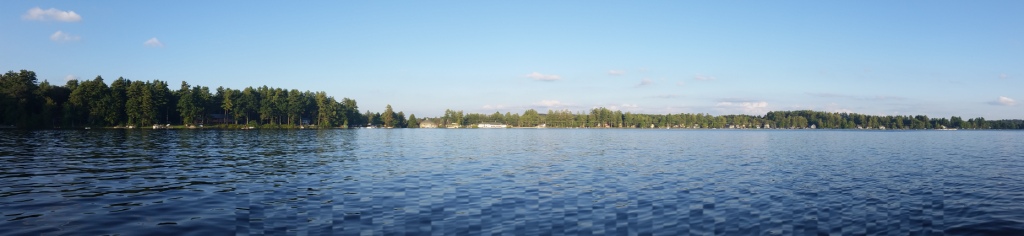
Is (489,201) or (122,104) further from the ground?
(122,104)

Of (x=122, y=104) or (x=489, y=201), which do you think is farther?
(x=122, y=104)

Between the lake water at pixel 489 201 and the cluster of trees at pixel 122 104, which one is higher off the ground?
the cluster of trees at pixel 122 104

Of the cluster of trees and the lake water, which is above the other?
the cluster of trees

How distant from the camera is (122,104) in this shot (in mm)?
151625

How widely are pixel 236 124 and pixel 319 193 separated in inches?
7390

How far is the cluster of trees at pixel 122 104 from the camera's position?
132 metres

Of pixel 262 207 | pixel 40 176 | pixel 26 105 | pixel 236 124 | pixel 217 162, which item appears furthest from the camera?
pixel 236 124

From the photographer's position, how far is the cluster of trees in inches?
5187

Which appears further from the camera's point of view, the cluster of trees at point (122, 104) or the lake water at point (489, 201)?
the cluster of trees at point (122, 104)

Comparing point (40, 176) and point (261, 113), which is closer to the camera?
point (40, 176)

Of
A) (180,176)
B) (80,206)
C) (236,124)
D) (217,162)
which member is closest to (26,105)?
(236,124)

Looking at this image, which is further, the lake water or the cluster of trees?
the cluster of trees

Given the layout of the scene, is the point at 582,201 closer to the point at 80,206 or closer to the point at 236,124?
the point at 80,206

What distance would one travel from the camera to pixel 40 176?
1049 inches
